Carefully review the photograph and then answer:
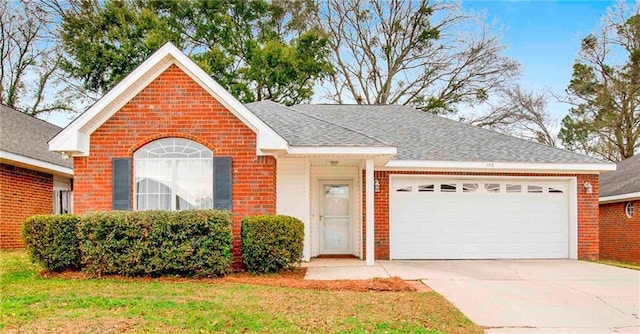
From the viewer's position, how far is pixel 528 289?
899 centimetres

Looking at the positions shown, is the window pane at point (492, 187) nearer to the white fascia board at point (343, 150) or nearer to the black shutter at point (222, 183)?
the white fascia board at point (343, 150)

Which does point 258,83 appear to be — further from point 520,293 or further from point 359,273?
point 520,293

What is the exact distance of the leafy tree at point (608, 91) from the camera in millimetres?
29250

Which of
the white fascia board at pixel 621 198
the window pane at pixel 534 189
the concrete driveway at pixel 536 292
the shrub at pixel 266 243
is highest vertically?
the window pane at pixel 534 189

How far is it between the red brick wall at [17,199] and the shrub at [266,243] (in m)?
7.27

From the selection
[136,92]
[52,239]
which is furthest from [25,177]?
[52,239]

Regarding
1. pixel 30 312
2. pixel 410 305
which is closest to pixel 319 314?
pixel 410 305

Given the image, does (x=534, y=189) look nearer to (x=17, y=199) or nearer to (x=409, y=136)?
(x=409, y=136)

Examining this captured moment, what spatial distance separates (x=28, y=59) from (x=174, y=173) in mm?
22846

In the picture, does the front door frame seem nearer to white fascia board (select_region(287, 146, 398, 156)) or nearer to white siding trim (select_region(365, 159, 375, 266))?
white siding trim (select_region(365, 159, 375, 266))

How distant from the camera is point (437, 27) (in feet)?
97.7

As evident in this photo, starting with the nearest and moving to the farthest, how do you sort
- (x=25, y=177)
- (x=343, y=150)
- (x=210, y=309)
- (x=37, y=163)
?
1. (x=210, y=309)
2. (x=343, y=150)
3. (x=37, y=163)
4. (x=25, y=177)

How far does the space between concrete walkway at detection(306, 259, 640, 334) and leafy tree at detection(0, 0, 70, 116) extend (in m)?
23.6

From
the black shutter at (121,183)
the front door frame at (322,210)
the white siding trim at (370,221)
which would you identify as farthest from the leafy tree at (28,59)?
the white siding trim at (370,221)
